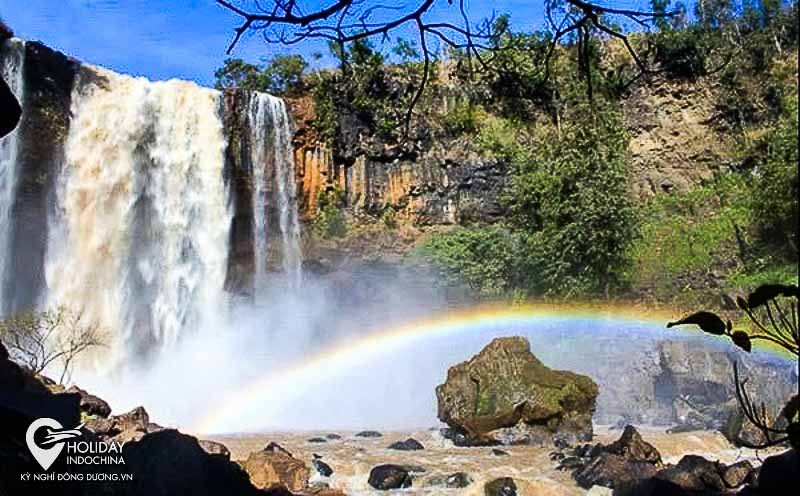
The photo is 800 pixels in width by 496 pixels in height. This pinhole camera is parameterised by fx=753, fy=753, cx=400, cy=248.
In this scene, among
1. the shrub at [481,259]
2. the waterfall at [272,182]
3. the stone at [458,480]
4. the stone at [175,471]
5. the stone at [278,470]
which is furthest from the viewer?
the shrub at [481,259]

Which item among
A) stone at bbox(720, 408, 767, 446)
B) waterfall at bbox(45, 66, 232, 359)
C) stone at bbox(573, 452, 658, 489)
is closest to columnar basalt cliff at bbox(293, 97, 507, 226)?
waterfall at bbox(45, 66, 232, 359)

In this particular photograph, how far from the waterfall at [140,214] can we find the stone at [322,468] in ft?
30.2

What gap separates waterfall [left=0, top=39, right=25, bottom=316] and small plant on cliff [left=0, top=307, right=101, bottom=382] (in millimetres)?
1462

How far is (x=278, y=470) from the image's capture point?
25.5ft

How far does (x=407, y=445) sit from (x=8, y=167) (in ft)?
38.0

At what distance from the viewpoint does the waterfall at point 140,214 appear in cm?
1703

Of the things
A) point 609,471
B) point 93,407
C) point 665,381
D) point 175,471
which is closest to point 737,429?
point 609,471

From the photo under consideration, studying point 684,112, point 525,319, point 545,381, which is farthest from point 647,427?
point 684,112

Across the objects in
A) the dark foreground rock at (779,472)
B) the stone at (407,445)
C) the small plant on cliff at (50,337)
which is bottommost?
the stone at (407,445)

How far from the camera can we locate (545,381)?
12.2 metres

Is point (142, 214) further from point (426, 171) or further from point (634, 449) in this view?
point (634, 449)

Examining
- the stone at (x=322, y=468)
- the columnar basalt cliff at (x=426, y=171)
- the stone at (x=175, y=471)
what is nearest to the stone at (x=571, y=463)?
the stone at (x=322, y=468)

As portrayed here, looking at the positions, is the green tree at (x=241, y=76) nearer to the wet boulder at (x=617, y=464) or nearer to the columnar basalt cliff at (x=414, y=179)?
the columnar basalt cliff at (x=414, y=179)

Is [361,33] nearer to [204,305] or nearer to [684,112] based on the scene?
[204,305]
